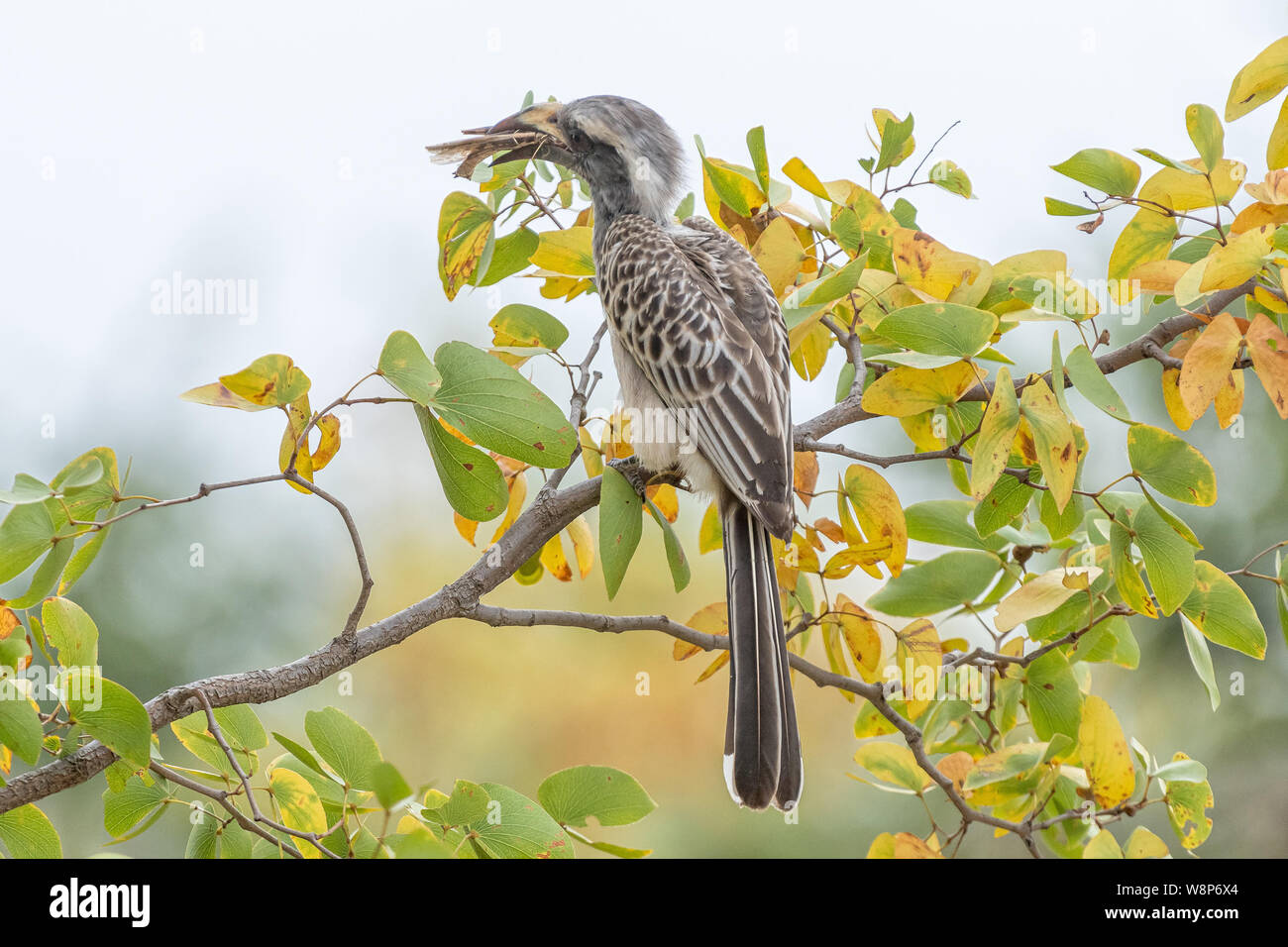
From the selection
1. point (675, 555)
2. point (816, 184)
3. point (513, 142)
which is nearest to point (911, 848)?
point (675, 555)

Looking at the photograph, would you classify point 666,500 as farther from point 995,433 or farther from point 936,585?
point 995,433

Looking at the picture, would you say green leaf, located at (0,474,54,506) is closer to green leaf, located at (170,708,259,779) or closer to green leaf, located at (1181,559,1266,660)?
green leaf, located at (170,708,259,779)

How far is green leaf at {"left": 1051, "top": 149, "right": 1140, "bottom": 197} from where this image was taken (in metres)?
1.51

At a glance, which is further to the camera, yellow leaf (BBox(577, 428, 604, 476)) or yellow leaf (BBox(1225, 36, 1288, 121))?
yellow leaf (BBox(577, 428, 604, 476))

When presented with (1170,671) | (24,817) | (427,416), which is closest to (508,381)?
(427,416)

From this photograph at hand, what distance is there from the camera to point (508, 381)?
4.02ft

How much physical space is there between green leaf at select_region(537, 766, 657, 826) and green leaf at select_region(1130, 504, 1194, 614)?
2.26 ft

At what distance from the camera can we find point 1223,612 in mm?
1447

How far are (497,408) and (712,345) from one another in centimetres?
69

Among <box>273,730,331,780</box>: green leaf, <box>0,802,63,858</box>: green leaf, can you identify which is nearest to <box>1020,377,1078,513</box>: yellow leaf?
<box>273,730,331,780</box>: green leaf

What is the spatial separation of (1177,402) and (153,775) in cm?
147

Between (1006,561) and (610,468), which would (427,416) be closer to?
(610,468)
